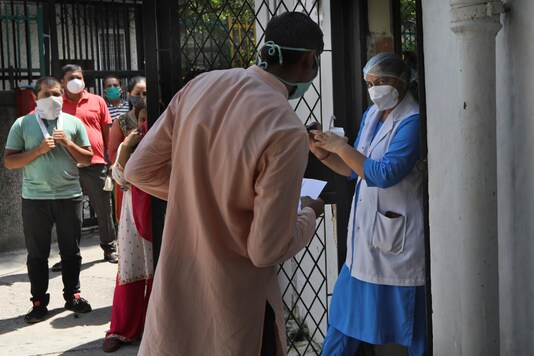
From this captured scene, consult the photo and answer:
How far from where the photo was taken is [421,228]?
3.68 meters

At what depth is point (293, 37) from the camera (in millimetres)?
2693

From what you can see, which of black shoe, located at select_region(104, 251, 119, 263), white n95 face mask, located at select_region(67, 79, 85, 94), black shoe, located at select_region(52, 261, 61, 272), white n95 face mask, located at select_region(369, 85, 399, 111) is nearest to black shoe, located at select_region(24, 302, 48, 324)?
black shoe, located at select_region(52, 261, 61, 272)

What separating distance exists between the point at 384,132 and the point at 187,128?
4.63ft

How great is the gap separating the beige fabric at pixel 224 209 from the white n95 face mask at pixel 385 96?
1.19 m

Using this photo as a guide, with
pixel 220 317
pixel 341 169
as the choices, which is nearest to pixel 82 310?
pixel 341 169

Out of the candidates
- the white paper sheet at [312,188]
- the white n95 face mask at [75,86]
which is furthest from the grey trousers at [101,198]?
the white paper sheet at [312,188]

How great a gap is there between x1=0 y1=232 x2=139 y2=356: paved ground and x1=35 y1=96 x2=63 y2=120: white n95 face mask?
159cm

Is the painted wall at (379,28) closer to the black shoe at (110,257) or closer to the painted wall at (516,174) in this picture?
the painted wall at (516,174)

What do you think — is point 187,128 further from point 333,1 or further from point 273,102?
point 333,1

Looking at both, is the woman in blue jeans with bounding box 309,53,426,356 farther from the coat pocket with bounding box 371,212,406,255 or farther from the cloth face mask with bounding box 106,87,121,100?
the cloth face mask with bounding box 106,87,121,100

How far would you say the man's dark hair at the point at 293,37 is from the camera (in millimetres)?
2695

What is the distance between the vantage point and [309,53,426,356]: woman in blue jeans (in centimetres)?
366

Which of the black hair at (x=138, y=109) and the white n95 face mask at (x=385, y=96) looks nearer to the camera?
the white n95 face mask at (x=385, y=96)

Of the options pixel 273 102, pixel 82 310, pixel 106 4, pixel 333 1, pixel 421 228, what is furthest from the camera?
pixel 106 4
